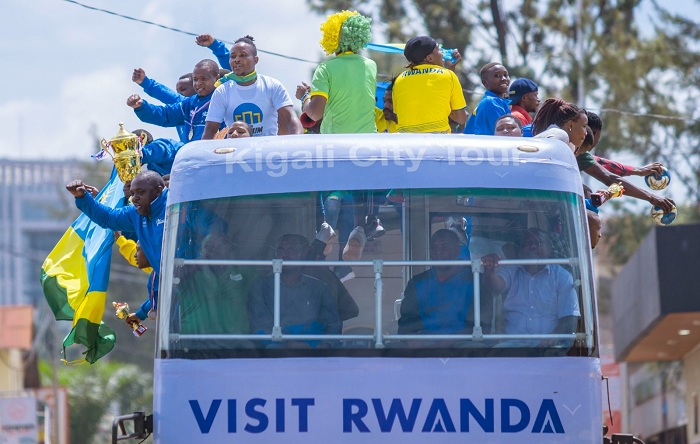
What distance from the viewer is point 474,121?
9.90 meters

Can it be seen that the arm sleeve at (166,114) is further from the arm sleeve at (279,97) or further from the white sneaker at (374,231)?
the white sneaker at (374,231)

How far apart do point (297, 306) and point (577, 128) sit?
244 centimetres

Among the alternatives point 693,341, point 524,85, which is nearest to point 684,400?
point 693,341

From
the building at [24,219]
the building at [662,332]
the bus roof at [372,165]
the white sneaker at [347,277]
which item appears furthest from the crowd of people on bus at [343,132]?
the building at [24,219]

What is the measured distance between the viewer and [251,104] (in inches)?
381

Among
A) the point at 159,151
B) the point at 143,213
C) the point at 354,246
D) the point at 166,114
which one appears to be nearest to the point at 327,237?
the point at 354,246

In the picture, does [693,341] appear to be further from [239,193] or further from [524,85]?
[239,193]

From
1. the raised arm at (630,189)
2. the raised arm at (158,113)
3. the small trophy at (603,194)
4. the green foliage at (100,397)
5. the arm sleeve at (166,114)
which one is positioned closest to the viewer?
the small trophy at (603,194)

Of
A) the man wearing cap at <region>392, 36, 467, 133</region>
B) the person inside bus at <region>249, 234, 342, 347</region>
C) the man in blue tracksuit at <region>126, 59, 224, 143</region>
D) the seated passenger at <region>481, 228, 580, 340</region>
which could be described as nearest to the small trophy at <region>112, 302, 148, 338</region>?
the man in blue tracksuit at <region>126, 59, 224, 143</region>

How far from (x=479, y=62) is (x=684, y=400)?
8259 millimetres

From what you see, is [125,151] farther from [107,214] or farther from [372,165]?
[372,165]

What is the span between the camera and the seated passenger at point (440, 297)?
23.2 ft

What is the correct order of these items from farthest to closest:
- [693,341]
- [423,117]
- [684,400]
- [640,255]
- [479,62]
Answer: [479,62]
[684,400]
[693,341]
[640,255]
[423,117]

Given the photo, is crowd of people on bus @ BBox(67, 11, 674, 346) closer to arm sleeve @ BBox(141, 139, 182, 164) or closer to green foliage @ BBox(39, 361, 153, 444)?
arm sleeve @ BBox(141, 139, 182, 164)
